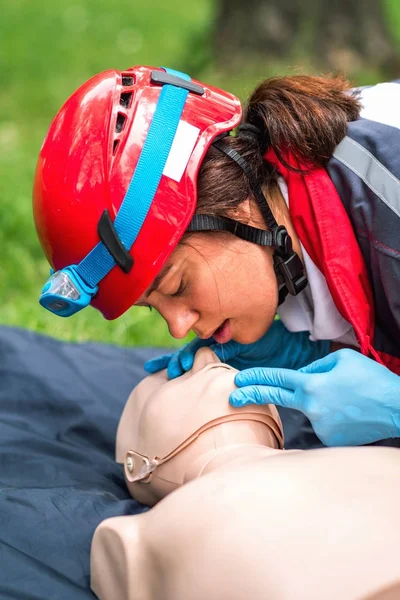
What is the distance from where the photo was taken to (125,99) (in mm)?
2475

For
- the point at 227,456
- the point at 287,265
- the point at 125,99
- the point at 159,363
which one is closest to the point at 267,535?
the point at 227,456

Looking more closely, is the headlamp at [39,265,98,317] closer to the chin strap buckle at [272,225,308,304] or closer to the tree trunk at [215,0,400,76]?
the chin strap buckle at [272,225,308,304]

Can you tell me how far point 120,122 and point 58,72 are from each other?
692cm

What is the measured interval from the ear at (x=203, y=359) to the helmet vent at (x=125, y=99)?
2.52 feet

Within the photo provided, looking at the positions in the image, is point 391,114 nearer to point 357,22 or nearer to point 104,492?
point 104,492

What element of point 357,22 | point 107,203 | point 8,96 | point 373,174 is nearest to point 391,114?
point 373,174

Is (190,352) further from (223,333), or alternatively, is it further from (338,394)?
(338,394)

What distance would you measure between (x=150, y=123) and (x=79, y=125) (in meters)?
0.20

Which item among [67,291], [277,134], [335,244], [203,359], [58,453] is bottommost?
[58,453]

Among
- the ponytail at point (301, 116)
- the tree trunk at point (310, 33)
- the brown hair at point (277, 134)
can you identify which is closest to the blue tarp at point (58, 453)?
the brown hair at point (277, 134)

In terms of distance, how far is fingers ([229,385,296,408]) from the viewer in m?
2.30

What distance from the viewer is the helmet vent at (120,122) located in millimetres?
2396

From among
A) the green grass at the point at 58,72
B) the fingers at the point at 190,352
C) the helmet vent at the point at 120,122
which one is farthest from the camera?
the green grass at the point at 58,72

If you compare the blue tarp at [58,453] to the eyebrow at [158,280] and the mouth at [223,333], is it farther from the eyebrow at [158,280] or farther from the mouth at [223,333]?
the eyebrow at [158,280]
